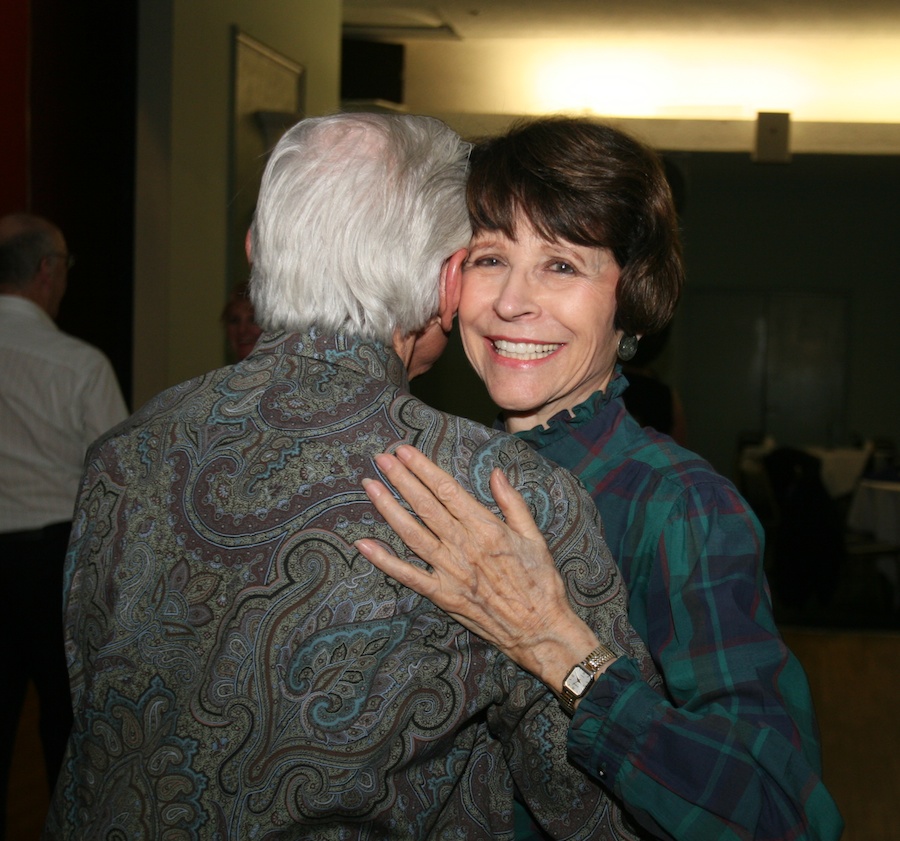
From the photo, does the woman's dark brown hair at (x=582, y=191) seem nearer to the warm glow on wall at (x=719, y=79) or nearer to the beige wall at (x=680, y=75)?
the beige wall at (x=680, y=75)

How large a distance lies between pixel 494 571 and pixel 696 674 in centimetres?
28

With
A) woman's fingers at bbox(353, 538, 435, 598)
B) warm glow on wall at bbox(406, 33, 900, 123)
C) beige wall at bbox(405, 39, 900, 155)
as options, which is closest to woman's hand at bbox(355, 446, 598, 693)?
woman's fingers at bbox(353, 538, 435, 598)

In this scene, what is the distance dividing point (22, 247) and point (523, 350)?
8.61ft

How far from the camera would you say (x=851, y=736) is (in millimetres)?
5188

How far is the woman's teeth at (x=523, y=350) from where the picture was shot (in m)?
1.59

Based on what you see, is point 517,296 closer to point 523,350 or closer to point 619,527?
point 523,350

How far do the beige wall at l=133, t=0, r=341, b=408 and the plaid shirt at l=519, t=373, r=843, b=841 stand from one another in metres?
3.91

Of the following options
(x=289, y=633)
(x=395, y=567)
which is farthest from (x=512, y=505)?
(x=289, y=633)

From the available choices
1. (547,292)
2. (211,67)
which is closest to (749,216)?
(211,67)

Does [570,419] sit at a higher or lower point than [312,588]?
higher

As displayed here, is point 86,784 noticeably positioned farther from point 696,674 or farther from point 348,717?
point 696,674

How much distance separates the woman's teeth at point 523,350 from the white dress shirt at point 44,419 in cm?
211

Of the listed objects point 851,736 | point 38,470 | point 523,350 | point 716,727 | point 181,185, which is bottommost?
point 851,736

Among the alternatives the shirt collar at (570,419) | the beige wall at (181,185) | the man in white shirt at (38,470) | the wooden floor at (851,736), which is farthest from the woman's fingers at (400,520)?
the beige wall at (181,185)
